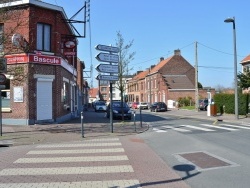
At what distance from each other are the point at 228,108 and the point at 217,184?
91.5 feet

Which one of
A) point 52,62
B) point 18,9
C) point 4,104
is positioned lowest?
point 4,104

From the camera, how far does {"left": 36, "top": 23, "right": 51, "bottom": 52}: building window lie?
2150 cm

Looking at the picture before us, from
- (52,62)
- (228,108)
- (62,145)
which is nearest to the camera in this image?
(62,145)

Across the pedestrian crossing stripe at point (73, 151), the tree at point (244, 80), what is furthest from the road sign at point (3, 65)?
the tree at point (244, 80)

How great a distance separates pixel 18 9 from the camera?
20.7 metres

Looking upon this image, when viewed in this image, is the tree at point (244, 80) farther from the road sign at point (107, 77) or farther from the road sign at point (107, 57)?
the road sign at point (107, 77)

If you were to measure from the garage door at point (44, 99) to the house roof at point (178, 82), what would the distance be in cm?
4798

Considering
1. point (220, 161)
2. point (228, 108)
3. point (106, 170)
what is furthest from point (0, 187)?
point (228, 108)

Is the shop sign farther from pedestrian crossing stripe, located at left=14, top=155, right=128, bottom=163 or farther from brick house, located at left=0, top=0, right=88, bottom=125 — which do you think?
pedestrian crossing stripe, located at left=14, top=155, right=128, bottom=163

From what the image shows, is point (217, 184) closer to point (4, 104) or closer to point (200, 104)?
point (4, 104)

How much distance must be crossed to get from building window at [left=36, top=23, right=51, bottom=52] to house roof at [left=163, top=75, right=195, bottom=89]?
157 feet

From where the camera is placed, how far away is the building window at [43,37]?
70.5 ft

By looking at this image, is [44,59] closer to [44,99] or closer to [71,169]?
[44,99]

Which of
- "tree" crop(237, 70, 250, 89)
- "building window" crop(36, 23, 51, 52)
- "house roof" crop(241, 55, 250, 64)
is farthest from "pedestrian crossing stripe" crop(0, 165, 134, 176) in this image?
"house roof" crop(241, 55, 250, 64)
